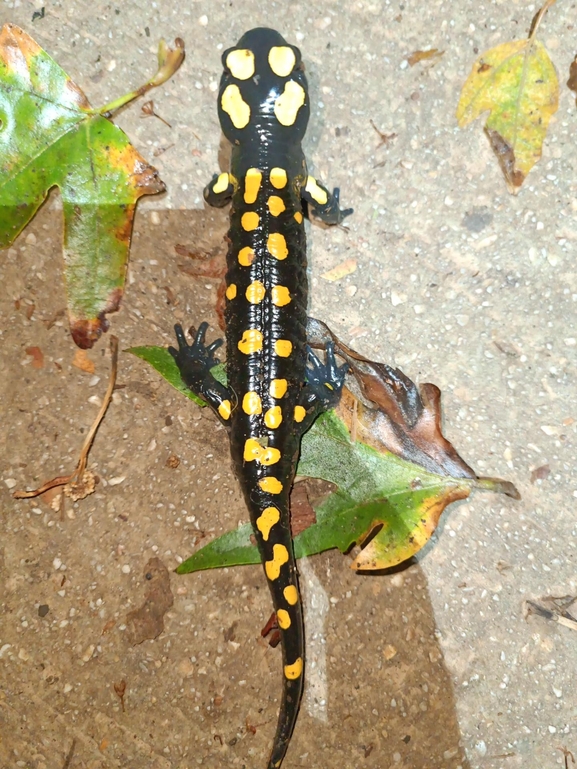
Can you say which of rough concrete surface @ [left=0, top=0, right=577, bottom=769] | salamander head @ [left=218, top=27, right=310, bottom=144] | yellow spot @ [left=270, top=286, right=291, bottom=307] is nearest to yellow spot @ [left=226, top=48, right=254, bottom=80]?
salamander head @ [left=218, top=27, right=310, bottom=144]

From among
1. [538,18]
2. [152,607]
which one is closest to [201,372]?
[152,607]

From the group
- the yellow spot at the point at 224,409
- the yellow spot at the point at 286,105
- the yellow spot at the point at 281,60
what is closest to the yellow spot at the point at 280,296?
the yellow spot at the point at 224,409

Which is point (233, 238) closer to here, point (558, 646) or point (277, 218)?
point (277, 218)

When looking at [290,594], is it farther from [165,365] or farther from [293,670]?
[165,365]

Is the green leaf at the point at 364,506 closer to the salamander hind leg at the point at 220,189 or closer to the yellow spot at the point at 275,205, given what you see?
the yellow spot at the point at 275,205

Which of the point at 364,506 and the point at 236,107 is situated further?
the point at 236,107

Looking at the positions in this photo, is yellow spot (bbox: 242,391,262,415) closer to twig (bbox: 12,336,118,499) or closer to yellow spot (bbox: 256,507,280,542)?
yellow spot (bbox: 256,507,280,542)

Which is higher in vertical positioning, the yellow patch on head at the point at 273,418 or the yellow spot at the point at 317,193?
Result: the yellow spot at the point at 317,193
